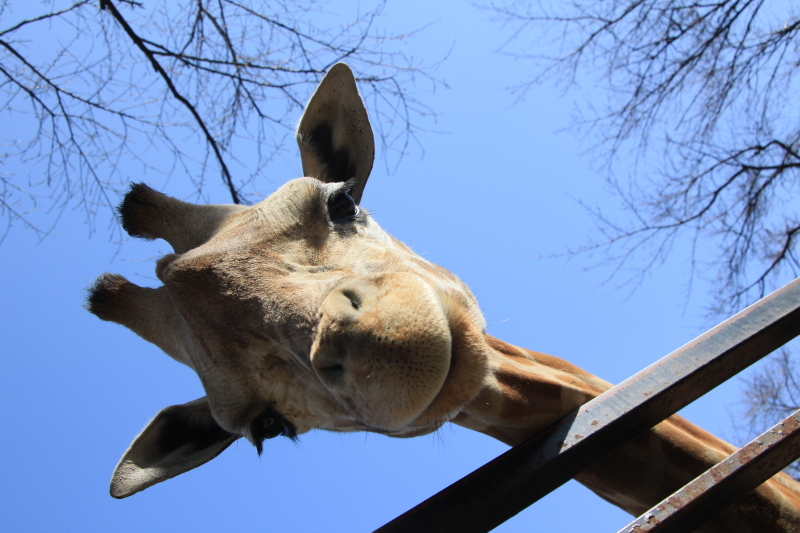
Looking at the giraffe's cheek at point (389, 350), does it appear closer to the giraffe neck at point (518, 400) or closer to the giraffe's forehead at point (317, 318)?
the giraffe's forehead at point (317, 318)

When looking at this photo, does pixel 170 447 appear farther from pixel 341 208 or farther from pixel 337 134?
pixel 337 134

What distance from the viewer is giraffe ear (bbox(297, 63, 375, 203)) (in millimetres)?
3094

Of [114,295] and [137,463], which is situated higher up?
[114,295]

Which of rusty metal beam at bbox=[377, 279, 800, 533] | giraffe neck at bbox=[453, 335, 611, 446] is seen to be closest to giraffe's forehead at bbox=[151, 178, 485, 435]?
rusty metal beam at bbox=[377, 279, 800, 533]

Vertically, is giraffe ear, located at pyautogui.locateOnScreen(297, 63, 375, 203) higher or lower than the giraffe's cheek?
higher

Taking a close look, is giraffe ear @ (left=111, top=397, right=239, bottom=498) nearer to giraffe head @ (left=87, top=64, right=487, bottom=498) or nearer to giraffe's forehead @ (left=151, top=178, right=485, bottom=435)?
giraffe head @ (left=87, top=64, right=487, bottom=498)

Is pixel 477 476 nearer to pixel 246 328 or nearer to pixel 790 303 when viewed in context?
pixel 246 328

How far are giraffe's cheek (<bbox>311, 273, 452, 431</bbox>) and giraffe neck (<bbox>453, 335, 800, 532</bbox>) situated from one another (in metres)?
0.79

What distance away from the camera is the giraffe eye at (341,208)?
2.58 m

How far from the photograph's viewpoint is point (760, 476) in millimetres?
1812

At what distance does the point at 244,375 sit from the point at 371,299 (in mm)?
935

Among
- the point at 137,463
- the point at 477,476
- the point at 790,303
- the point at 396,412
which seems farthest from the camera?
the point at 137,463

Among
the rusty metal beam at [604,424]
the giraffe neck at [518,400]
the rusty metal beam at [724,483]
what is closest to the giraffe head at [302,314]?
the rusty metal beam at [604,424]

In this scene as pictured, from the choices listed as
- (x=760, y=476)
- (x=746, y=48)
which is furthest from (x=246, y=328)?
(x=746, y=48)
